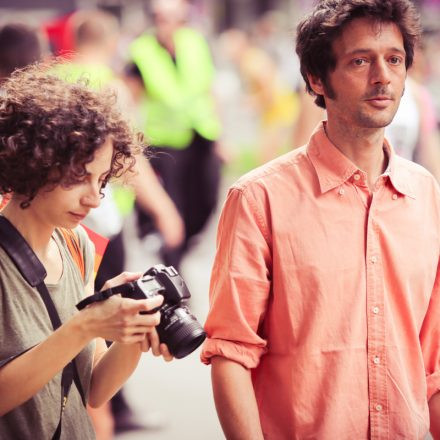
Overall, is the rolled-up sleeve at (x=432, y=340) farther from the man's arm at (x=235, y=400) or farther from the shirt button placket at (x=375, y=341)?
the man's arm at (x=235, y=400)

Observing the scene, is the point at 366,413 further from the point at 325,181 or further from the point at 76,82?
the point at 76,82

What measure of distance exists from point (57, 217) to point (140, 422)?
3.13 metres

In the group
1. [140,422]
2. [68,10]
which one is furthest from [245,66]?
[140,422]

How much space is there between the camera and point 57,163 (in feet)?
7.71

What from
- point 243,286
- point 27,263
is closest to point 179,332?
point 243,286

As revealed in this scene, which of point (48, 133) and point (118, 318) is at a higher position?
point (48, 133)

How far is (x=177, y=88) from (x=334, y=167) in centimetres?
456

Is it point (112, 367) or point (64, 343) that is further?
point (112, 367)

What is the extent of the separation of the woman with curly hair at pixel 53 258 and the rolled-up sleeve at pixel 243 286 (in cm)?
25

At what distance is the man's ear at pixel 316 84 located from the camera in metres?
2.85

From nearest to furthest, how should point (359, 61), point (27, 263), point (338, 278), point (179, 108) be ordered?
point (27, 263)
point (338, 278)
point (359, 61)
point (179, 108)

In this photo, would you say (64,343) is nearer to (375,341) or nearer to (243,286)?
(243,286)

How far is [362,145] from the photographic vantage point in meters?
2.74

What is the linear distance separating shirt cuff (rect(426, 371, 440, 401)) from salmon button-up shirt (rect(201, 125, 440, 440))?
0.08m
